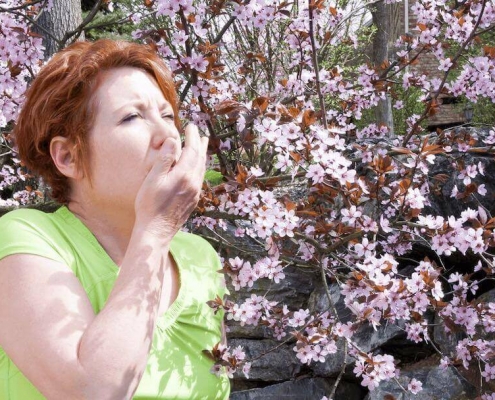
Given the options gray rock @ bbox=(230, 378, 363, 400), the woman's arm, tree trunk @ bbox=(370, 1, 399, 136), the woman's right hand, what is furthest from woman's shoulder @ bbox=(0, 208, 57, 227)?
tree trunk @ bbox=(370, 1, 399, 136)

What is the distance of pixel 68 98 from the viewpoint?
149 centimetres

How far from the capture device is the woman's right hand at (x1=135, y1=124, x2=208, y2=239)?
4.36ft

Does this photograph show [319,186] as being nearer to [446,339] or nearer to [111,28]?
[446,339]

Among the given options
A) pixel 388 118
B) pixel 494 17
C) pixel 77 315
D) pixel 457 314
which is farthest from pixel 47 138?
pixel 388 118

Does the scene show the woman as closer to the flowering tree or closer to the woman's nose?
the woman's nose

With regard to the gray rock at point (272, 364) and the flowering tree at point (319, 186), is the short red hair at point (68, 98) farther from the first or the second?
the gray rock at point (272, 364)

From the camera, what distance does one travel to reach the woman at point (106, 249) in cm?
118

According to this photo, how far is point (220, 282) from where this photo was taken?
182 centimetres

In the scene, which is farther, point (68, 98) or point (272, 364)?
point (272, 364)

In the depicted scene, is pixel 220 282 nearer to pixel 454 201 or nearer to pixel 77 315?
pixel 77 315

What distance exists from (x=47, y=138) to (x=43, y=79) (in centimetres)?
14

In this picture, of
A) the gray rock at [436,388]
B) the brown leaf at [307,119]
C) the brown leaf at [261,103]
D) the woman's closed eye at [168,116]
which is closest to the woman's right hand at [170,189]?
the woman's closed eye at [168,116]

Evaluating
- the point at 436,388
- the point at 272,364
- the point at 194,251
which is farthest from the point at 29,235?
the point at 272,364

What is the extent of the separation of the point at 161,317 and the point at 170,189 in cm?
34
